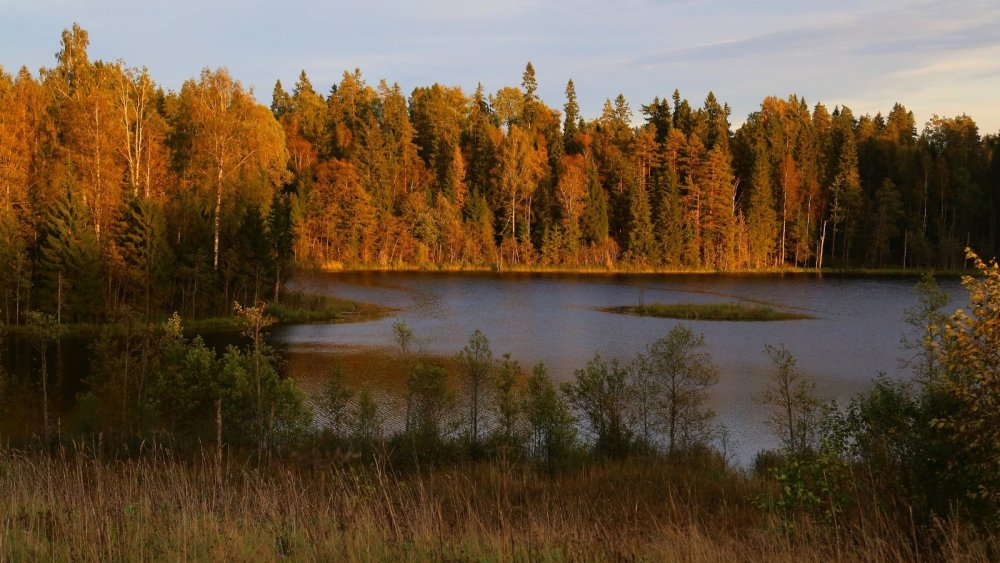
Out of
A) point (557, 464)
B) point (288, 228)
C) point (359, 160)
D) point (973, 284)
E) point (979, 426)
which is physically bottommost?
point (557, 464)

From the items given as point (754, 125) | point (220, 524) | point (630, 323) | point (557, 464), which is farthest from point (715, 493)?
point (754, 125)

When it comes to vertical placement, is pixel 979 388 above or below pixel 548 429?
above

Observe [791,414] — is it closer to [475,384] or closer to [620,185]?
[475,384]

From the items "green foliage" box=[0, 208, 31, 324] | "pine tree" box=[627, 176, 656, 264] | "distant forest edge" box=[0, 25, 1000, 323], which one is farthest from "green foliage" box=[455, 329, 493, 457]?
"pine tree" box=[627, 176, 656, 264]

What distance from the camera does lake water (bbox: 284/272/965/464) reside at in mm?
27062

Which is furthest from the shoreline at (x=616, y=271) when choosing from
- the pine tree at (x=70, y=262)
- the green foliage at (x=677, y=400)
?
the green foliage at (x=677, y=400)

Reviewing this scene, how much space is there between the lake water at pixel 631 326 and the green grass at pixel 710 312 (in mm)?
1633

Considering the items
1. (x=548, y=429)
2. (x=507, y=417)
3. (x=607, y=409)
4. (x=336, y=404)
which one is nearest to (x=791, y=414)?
(x=607, y=409)

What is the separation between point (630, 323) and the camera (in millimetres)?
40406

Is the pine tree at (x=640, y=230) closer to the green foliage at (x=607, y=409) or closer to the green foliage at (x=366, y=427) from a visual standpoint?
the green foliage at (x=607, y=409)

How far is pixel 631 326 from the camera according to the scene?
39.2m

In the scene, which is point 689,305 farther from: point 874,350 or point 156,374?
point 156,374

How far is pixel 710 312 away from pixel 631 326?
7.59m

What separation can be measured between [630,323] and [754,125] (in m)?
52.0
